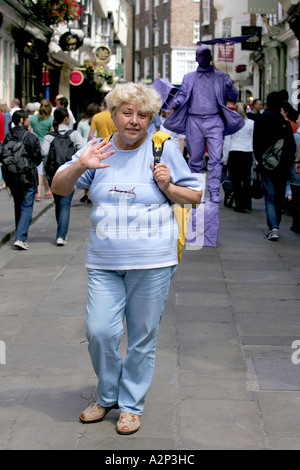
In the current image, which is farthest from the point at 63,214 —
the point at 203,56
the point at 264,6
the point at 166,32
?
the point at 166,32

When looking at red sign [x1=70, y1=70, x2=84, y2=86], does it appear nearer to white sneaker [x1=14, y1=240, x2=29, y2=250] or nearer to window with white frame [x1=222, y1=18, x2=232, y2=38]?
white sneaker [x1=14, y1=240, x2=29, y2=250]

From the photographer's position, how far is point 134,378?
421 cm

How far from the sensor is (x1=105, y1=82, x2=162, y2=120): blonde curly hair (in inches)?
157

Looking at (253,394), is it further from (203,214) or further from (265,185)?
(265,185)

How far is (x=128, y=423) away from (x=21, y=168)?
625 cm

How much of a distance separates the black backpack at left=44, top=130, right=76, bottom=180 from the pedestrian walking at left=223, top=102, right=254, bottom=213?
147 inches

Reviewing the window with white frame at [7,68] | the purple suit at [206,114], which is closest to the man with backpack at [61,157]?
the purple suit at [206,114]

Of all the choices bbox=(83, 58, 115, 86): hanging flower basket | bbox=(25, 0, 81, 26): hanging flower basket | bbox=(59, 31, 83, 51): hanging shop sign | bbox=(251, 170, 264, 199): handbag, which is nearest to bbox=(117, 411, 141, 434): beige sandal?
bbox=(251, 170, 264, 199): handbag

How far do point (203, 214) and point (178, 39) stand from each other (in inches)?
2536

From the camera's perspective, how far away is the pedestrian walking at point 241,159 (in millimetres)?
13359

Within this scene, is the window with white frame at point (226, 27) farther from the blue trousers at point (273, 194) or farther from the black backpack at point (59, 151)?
the black backpack at point (59, 151)

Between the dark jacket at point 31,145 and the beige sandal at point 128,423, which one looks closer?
the beige sandal at point 128,423

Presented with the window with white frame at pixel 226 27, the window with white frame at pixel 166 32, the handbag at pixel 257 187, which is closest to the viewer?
the handbag at pixel 257 187

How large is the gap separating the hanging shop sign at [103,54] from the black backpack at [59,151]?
92.8ft
